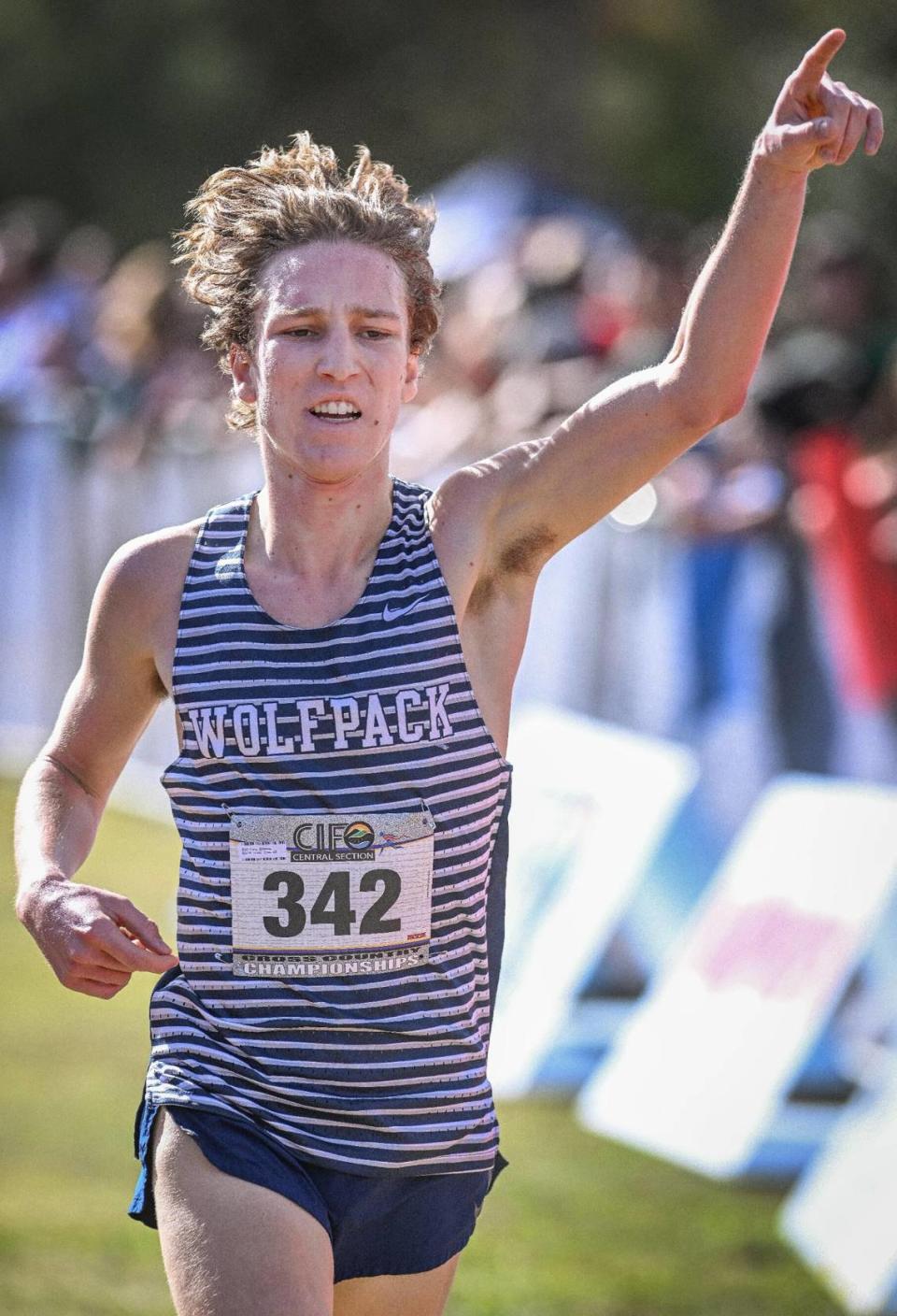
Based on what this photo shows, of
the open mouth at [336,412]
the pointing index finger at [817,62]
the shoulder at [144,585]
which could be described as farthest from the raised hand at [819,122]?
the shoulder at [144,585]

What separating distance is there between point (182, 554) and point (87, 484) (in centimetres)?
907

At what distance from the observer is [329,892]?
3.28 meters

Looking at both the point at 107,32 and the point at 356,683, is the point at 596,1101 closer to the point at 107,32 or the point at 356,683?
the point at 356,683

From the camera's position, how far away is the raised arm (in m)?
3.17

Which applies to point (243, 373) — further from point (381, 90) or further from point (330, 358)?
point (381, 90)

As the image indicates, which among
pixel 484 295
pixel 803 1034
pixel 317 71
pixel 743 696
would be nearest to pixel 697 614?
pixel 743 696

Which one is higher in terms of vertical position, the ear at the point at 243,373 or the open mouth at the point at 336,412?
the ear at the point at 243,373

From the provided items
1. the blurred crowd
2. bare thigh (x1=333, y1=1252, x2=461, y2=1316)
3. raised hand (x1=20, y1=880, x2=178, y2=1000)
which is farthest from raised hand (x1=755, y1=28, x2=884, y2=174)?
the blurred crowd

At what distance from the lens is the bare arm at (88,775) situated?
3186 millimetres

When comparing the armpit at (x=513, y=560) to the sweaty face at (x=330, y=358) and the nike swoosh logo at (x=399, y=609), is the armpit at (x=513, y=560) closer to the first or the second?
the nike swoosh logo at (x=399, y=609)

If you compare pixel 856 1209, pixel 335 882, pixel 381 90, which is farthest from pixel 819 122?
pixel 381 90

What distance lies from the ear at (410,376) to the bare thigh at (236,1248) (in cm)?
124

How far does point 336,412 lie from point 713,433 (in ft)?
12.8

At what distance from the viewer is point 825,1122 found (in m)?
5.94
